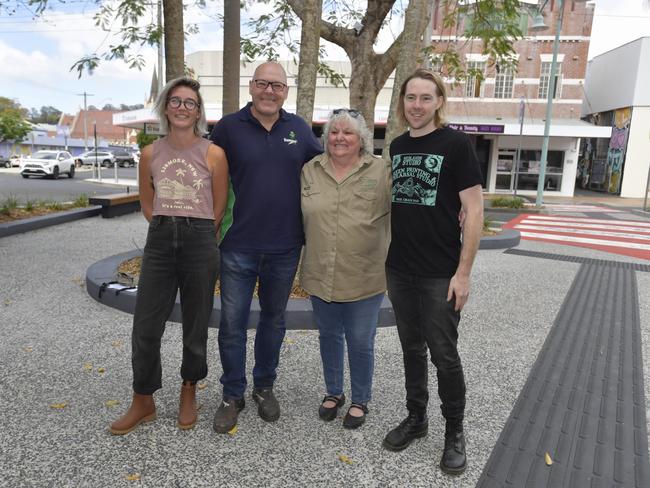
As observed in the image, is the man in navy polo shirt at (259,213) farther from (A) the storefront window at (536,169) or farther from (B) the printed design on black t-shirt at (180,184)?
(A) the storefront window at (536,169)

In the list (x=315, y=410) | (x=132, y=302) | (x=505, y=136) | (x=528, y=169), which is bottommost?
(x=315, y=410)

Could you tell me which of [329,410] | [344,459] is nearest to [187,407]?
[329,410]

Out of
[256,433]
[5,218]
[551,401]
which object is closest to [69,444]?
[256,433]

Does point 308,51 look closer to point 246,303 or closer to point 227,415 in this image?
point 246,303

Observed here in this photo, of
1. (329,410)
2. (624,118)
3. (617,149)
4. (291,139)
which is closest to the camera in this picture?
(291,139)

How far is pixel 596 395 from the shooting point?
3531 millimetres

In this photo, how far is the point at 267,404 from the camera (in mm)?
3125

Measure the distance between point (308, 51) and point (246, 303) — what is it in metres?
3.16

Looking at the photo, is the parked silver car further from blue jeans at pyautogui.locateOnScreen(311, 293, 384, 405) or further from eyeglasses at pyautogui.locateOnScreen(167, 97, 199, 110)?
blue jeans at pyautogui.locateOnScreen(311, 293, 384, 405)

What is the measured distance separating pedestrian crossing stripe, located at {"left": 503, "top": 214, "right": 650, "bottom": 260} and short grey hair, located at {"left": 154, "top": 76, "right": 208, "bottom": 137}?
30.4 feet

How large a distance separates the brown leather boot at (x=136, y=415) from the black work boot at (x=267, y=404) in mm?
633

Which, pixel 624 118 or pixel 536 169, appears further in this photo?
pixel 624 118

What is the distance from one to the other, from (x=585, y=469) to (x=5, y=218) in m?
10.5

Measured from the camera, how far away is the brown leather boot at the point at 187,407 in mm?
2953
